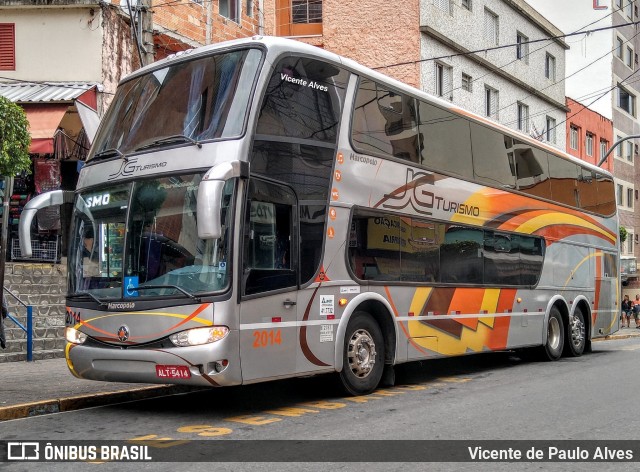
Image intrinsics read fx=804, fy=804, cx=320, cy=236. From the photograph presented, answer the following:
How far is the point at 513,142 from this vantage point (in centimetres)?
1443

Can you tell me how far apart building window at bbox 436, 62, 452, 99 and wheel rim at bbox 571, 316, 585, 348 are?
13.0 metres

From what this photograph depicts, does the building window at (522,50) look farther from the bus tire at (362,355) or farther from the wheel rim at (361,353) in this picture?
the wheel rim at (361,353)

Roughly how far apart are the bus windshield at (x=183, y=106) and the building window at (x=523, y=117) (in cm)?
2617

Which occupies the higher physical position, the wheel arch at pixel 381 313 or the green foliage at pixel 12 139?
the green foliage at pixel 12 139

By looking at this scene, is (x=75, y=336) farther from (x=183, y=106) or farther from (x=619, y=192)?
(x=619, y=192)

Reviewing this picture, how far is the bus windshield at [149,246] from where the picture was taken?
8.18 meters

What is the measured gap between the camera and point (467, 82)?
96.8ft

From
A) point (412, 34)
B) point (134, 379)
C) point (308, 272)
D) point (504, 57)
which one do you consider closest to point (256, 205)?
point (308, 272)

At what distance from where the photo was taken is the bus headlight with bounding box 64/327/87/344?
29.3 ft

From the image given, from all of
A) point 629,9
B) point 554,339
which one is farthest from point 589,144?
point 554,339

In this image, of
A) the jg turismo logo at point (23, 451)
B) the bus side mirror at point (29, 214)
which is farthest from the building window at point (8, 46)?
the jg turismo logo at point (23, 451)

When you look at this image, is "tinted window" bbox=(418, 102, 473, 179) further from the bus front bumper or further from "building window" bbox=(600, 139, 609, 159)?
"building window" bbox=(600, 139, 609, 159)

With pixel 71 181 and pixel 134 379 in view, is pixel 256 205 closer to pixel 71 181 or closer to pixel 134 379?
pixel 134 379

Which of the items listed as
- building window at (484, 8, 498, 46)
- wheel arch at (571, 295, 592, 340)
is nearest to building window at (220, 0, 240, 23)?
building window at (484, 8, 498, 46)
